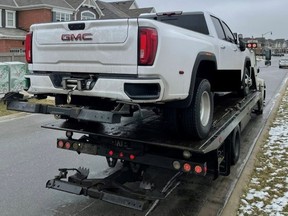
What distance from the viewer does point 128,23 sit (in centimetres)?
353

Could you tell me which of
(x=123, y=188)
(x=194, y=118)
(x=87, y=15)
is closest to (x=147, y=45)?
(x=194, y=118)

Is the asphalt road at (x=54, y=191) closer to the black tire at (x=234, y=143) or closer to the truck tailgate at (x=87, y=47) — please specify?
the black tire at (x=234, y=143)

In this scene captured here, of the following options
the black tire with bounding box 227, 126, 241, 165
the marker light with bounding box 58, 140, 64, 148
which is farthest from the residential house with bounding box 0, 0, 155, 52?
the marker light with bounding box 58, 140, 64, 148

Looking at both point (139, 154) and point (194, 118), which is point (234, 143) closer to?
point (194, 118)

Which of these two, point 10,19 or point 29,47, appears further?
point 10,19

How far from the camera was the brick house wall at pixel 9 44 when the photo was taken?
94.6 ft

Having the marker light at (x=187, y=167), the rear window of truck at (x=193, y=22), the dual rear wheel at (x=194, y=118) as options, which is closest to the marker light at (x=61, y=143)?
the dual rear wheel at (x=194, y=118)

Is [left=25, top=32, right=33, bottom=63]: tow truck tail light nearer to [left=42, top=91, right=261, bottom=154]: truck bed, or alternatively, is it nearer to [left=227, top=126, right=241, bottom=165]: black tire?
[left=42, top=91, right=261, bottom=154]: truck bed

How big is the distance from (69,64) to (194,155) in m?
1.78

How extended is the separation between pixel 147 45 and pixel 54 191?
2.75 m

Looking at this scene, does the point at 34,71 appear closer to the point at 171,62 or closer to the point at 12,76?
the point at 171,62

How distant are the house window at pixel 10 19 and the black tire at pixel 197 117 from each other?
30.8 meters

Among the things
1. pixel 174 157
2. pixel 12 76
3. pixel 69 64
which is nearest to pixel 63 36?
pixel 69 64

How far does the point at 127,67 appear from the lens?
3.59m
